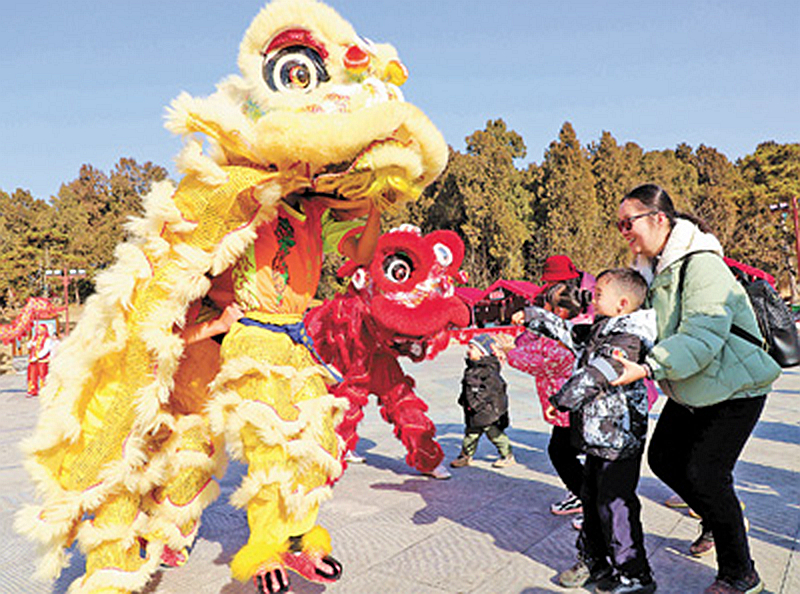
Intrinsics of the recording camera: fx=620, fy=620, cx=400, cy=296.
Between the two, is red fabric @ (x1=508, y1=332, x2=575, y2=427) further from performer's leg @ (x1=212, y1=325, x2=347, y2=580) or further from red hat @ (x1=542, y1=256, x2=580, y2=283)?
performer's leg @ (x1=212, y1=325, x2=347, y2=580)

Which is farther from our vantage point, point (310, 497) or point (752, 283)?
point (752, 283)

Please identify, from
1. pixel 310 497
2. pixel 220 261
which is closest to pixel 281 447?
pixel 310 497

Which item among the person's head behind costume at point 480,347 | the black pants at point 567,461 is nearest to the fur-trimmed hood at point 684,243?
the black pants at point 567,461

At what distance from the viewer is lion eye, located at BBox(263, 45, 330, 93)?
8.68 feet

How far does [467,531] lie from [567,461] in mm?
661

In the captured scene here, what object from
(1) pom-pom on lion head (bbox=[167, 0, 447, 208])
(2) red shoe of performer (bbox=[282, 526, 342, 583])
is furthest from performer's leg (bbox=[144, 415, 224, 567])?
(1) pom-pom on lion head (bbox=[167, 0, 447, 208])

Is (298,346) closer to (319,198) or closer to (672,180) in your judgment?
(319,198)

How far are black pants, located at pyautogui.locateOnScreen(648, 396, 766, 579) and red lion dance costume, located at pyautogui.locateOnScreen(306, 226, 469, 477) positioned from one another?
164 centimetres

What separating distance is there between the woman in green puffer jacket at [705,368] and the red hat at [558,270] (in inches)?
36.6

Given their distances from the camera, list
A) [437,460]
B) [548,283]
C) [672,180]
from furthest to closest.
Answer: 1. [672,180]
2. [437,460]
3. [548,283]

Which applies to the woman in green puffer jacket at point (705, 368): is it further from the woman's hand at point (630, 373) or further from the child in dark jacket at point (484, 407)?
the child in dark jacket at point (484, 407)

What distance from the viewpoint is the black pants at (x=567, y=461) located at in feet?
10.6

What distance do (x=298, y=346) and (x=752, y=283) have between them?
2.04 meters

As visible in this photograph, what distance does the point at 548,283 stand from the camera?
3740mm
